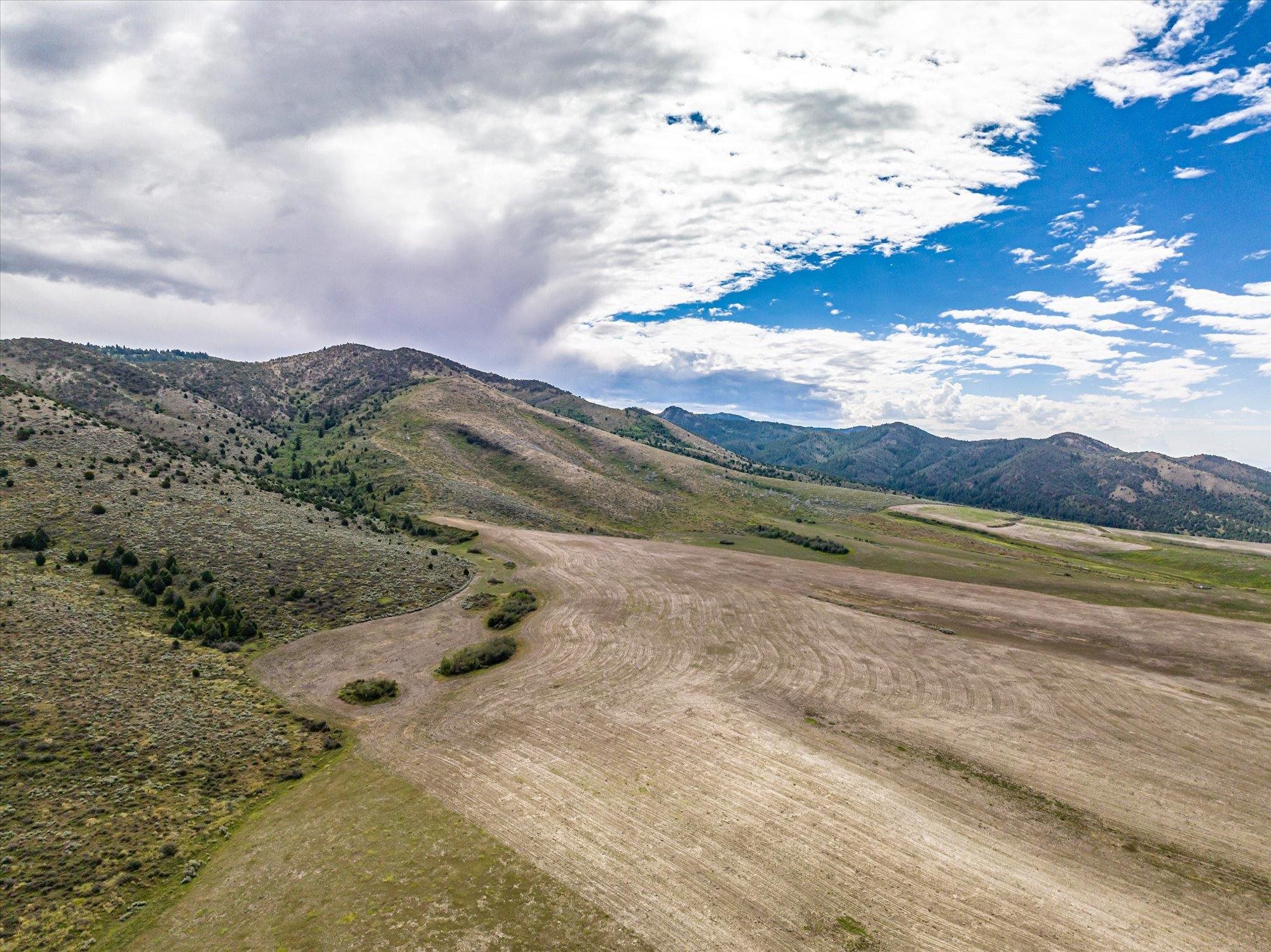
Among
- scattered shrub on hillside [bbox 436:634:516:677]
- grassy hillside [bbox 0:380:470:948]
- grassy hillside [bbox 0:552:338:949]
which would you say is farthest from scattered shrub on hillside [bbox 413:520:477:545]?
grassy hillside [bbox 0:552:338:949]

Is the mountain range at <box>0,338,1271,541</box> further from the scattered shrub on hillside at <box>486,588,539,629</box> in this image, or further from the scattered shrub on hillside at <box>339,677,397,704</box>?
the scattered shrub on hillside at <box>339,677,397,704</box>

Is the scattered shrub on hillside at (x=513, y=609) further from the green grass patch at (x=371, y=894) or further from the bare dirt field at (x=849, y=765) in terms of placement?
the green grass patch at (x=371, y=894)

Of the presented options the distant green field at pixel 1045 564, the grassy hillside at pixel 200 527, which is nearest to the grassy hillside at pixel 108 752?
the grassy hillside at pixel 200 527

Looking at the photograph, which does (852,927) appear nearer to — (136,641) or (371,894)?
(371,894)

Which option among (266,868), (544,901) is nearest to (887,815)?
(544,901)

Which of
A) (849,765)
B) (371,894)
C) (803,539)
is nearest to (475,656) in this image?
(371,894)

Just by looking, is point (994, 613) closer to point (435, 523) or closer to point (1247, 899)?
point (1247, 899)
